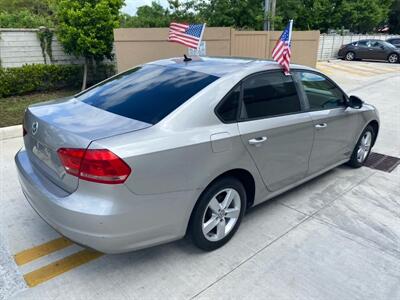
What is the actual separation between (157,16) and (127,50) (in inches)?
271

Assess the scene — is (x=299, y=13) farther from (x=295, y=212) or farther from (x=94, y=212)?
(x=94, y=212)

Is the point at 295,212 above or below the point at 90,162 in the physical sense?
below

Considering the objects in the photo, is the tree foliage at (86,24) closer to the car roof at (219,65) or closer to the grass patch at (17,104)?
the grass patch at (17,104)

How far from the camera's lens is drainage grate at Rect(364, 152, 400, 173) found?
4.98m

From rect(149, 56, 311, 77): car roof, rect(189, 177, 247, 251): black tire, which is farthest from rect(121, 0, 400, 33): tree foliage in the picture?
rect(189, 177, 247, 251): black tire

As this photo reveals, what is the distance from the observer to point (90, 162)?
223 cm

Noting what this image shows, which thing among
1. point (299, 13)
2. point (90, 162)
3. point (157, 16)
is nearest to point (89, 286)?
point (90, 162)

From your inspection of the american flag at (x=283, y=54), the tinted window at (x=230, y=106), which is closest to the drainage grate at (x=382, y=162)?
the american flag at (x=283, y=54)

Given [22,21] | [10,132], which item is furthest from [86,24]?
[10,132]

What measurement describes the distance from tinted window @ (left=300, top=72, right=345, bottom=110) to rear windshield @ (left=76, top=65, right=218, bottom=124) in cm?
128

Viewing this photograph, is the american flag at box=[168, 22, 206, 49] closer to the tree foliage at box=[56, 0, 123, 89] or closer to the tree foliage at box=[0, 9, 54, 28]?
the tree foliage at box=[56, 0, 123, 89]

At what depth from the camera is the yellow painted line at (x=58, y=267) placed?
2633 millimetres

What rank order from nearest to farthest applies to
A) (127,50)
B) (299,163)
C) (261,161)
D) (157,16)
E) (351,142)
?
(261,161), (299,163), (351,142), (127,50), (157,16)

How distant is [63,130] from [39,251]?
118 cm
